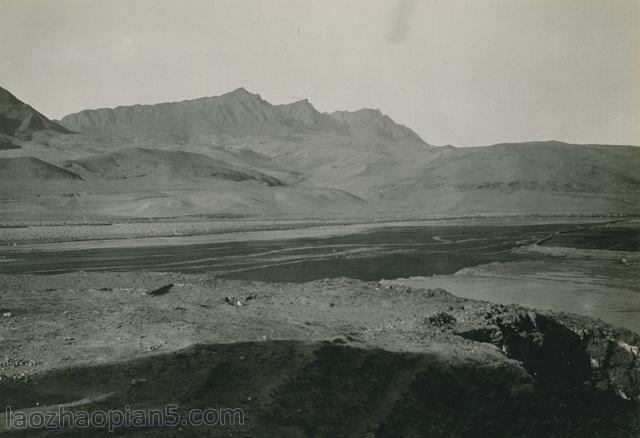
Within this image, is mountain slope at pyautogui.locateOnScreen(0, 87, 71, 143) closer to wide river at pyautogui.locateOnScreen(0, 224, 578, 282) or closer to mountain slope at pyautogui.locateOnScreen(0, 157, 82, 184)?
mountain slope at pyautogui.locateOnScreen(0, 157, 82, 184)

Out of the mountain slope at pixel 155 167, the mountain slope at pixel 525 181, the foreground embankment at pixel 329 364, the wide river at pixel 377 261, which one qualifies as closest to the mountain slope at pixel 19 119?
the mountain slope at pixel 155 167

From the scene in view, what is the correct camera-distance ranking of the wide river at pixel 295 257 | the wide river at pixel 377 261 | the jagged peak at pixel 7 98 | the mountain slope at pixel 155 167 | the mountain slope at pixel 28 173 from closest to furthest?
the wide river at pixel 377 261, the wide river at pixel 295 257, the mountain slope at pixel 28 173, the mountain slope at pixel 155 167, the jagged peak at pixel 7 98

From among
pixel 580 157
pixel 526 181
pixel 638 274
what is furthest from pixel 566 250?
pixel 580 157

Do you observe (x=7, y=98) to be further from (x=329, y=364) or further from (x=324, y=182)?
(x=329, y=364)

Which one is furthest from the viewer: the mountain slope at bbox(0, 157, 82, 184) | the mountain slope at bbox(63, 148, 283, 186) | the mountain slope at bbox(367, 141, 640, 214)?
the mountain slope at bbox(63, 148, 283, 186)

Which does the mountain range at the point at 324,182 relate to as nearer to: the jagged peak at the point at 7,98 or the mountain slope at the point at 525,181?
the mountain slope at the point at 525,181

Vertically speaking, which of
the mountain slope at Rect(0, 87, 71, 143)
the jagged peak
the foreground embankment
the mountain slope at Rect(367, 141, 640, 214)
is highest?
the jagged peak

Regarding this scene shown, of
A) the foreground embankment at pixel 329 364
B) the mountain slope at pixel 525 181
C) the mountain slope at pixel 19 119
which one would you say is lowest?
the foreground embankment at pixel 329 364

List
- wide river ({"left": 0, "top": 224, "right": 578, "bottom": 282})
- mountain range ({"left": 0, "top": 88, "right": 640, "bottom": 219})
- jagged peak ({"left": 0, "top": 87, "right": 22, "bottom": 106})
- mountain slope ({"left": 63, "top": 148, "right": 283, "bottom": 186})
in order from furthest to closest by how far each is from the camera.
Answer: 1. jagged peak ({"left": 0, "top": 87, "right": 22, "bottom": 106})
2. mountain slope ({"left": 63, "top": 148, "right": 283, "bottom": 186})
3. mountain range ({"left": 0, "top": 88, "right": 640, "bottom": 219})
4. wide river ({"left": 0, "top": 224, "right": 578, "bottom": 282})

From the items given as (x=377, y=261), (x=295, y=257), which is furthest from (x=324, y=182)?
(x=377, y=261)

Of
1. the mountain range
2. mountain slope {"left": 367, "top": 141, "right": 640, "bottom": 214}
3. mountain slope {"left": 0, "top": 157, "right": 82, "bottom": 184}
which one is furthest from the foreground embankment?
mountain slope {"left": 0, "top": 157, "right": 82, "bottom": 184}
